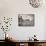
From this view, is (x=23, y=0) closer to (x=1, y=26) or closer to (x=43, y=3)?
(x=43, y=3)

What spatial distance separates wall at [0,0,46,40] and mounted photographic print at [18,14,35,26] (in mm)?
114

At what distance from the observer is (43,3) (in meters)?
4.80

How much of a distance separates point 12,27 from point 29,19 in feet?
2.34

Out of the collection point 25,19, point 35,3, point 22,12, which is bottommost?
point 25,19

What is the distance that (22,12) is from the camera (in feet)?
15.7

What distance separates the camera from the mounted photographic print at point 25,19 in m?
4.79

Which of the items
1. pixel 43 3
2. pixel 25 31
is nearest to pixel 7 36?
pixel 25 31

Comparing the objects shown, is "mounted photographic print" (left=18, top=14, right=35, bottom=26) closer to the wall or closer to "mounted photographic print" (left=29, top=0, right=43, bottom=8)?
the wall

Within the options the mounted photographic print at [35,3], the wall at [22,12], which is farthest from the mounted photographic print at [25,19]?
the mounted photographic print at [35,3]

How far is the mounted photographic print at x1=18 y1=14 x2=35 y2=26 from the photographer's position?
4789 millimetres

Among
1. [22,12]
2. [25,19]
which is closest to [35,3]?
[22,12]

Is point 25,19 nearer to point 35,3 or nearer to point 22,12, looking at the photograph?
point 22,12

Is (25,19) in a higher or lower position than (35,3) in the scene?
lower

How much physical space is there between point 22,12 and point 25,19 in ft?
0.95
